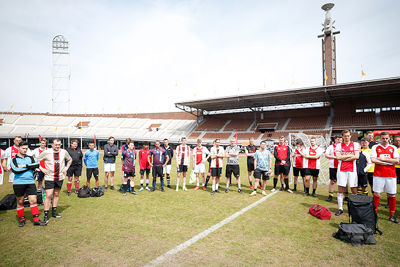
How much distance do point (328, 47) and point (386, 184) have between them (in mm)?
40178

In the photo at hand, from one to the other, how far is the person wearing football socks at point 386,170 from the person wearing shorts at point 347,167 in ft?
1.30

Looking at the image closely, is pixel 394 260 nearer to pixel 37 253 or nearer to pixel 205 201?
pixel 205 201

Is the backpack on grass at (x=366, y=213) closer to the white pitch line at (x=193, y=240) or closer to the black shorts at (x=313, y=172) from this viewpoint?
the white pitch line at (x=193, y=240)

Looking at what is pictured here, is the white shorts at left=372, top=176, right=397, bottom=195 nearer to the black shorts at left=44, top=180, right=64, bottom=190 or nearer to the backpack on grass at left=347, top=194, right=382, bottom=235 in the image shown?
the backpack on grass at left=347, top=194, right=382, bottom=235

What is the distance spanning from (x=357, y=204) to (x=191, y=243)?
3.49m

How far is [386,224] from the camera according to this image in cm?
480

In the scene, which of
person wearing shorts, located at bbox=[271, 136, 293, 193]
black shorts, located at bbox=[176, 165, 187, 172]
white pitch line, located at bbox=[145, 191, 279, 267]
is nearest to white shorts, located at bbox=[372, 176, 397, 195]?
person wearing shorts, located at bbox=[271, 136, 293, 193]

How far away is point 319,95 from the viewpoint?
93.9ft

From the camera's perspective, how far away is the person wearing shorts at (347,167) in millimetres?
5367

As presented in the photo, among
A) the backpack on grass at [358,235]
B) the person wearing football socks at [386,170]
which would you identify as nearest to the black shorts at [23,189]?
the backpack on grass at [358,235]

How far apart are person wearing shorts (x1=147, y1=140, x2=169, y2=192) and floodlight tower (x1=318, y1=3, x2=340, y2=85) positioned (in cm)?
3744

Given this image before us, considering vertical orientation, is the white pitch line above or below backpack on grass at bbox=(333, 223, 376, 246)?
below

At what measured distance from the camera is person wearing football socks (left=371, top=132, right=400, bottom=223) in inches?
193

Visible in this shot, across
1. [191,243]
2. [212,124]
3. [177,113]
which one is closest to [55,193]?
[191,243]
